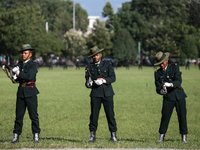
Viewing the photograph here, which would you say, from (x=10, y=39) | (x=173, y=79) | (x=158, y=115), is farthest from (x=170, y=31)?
(x=173, y=79)

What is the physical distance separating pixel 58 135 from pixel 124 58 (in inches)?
2711

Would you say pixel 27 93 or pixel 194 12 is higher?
pixel 194 12

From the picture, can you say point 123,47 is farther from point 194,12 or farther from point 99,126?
point 99,126

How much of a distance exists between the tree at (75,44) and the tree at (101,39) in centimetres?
193

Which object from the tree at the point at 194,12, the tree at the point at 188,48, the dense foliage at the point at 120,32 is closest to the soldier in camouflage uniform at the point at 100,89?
the dense foliage at the point at 120,32

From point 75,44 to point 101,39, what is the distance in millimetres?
6136

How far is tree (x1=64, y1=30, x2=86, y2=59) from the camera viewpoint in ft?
262

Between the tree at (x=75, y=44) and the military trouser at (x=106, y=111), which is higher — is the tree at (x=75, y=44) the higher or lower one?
the lower one

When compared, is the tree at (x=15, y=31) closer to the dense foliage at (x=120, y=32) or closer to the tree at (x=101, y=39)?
the dense foliage at (x=120, y=32)

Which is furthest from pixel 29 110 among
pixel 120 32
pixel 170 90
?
pixel 120 32

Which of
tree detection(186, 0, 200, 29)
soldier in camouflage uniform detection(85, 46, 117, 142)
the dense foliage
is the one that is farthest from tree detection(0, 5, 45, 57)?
soldier in camouflage uniform detection(85, 46, 117, 142)

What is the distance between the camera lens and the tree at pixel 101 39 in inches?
3148

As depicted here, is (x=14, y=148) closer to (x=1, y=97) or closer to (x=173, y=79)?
(x=173, y=79)

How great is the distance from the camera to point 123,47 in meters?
78.7
